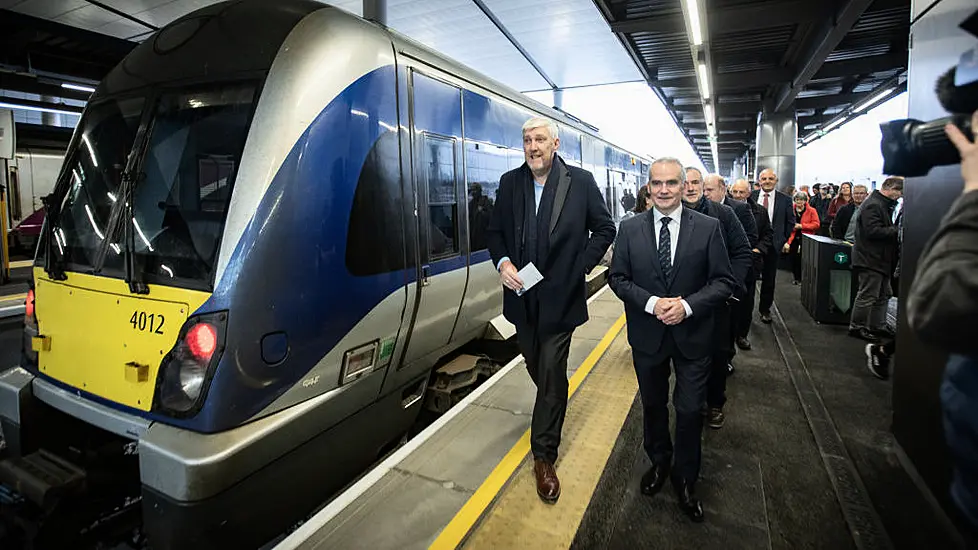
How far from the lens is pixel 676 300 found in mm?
2477

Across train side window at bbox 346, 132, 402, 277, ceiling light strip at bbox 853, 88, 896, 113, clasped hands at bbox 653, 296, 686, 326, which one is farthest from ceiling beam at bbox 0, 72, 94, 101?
ceiling light strip at bbox 853, 88, 896, 113

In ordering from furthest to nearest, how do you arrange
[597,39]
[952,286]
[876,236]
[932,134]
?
[597,39] < [876,236] < [932,134] < [952,286]

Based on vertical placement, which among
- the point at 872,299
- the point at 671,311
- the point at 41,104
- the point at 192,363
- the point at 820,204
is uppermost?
the point at 41,104

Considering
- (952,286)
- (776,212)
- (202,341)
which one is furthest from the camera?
(776,212)

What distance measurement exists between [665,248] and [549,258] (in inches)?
23.5

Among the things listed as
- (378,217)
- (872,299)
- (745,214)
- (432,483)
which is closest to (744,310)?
(745,214)

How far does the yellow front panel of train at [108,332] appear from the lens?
236cm

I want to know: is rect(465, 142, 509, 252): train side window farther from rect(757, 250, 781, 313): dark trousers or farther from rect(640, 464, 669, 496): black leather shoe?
rect(757, 250, 781, 313): dark trousers

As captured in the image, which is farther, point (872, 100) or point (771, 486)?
point (872, 100)

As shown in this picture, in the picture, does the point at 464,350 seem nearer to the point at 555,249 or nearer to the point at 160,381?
the point at 555,249

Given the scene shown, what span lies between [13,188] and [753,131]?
2356cm

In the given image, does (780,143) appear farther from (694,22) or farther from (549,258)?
(549,258)

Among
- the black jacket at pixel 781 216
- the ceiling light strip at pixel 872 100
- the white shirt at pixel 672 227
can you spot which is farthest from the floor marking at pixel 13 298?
the ceiling light strip at pixel 872 100

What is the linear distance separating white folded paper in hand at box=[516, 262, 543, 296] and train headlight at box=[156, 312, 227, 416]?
1411mm
